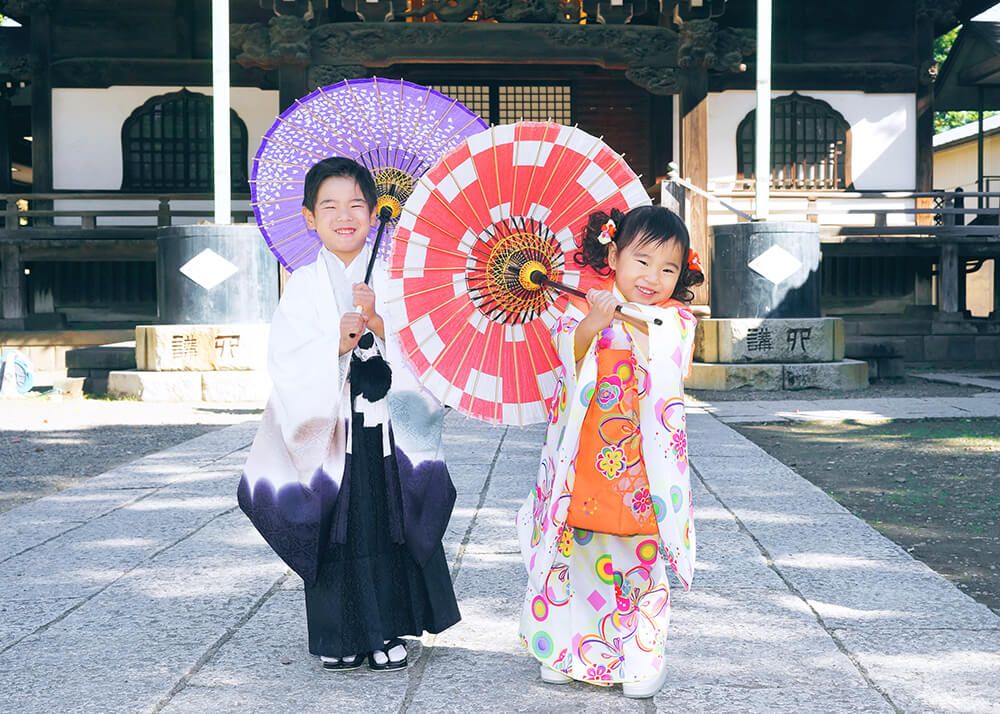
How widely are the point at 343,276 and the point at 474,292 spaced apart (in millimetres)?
381

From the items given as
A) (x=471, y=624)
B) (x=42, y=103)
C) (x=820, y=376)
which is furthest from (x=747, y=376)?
(x=42, y=103)

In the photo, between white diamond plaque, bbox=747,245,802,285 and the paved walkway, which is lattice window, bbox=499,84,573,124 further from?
the paved walkway

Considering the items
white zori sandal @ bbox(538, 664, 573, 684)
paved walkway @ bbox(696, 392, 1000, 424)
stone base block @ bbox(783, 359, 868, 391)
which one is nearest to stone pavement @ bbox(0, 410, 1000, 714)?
white zori sandal @ bbox(538, 664, 573, 684)

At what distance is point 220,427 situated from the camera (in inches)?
326

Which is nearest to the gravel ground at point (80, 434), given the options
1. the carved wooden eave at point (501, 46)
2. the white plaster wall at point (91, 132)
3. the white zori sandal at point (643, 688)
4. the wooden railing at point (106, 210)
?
the wooden railing at point (106, 210)

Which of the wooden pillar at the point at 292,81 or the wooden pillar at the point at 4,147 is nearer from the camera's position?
the wooden pillar at the point at 292,81

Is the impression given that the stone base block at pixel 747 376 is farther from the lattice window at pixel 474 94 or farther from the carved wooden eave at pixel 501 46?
the lattice window at pixel 474 94

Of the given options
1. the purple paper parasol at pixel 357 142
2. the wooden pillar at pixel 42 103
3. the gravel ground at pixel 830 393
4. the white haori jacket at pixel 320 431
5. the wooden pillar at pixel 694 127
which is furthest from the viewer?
the wooden pillar at pixel 42 103

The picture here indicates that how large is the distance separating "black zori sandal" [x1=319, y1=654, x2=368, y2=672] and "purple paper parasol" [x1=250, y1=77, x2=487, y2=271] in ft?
3.86

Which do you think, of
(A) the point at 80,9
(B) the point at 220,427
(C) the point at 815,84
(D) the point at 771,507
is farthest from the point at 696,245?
(A) the point at 80,9

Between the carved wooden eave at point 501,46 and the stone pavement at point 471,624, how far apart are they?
8277mm

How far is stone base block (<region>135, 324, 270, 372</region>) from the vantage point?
32.5 ft

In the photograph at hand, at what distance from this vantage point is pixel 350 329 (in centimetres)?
289

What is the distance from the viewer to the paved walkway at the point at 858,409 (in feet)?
27.4
